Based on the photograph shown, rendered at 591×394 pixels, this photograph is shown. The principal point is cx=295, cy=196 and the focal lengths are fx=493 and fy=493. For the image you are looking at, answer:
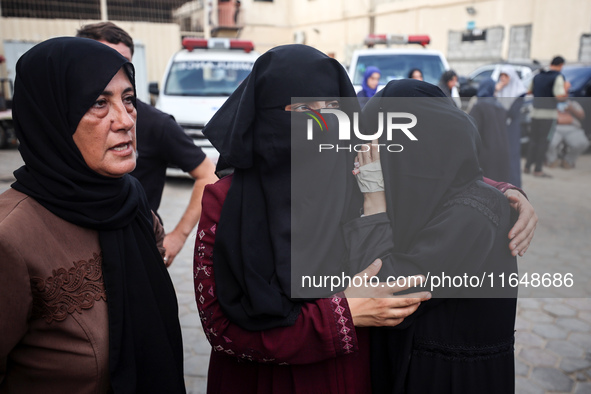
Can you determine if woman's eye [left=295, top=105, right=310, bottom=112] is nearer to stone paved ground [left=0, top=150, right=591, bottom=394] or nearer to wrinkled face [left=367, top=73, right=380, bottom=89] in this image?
stone paved ground [left=0, top=150, right=591, bottom=394]

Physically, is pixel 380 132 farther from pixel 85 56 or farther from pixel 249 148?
pixel 85 56

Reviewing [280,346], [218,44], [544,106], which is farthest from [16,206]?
[544,106]

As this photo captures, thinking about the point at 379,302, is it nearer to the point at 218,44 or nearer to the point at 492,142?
the point at 492,142

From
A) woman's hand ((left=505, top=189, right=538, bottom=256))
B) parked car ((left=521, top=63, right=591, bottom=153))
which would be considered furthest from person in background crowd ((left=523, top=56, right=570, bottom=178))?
woman's hand ((left=505, top=189, right=538, bottom=256))

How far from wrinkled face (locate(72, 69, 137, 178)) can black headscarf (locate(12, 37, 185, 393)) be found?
3 centimetres

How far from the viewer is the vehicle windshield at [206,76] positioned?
26.0 feet

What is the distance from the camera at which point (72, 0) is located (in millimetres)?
16609

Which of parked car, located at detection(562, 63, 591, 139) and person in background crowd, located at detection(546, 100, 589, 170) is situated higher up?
parked car, located at detection(562, 63, 591, 139)

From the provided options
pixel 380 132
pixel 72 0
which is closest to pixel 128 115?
pixel 380 132

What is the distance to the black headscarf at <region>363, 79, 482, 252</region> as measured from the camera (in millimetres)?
1509

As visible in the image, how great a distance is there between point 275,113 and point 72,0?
18.0 meters

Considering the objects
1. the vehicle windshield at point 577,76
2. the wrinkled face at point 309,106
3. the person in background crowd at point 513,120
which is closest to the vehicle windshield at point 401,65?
the person in background crowd at point 513,120

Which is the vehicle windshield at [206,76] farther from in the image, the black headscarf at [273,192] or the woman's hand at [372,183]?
the woman's hand at [372,183]

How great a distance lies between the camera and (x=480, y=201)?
1.47m
